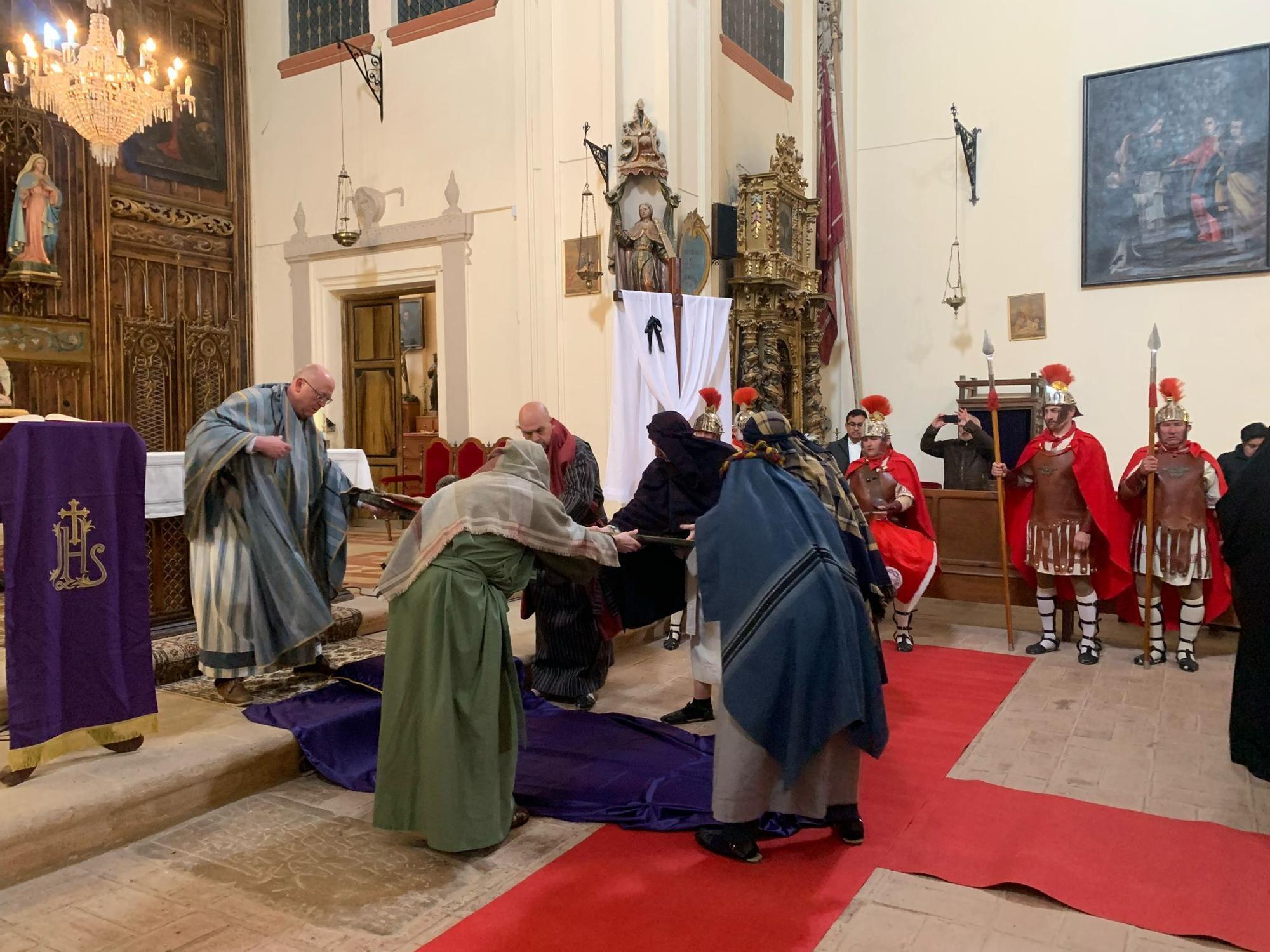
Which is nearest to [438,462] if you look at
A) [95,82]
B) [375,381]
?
[375,381]

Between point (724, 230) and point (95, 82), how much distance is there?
221 inches

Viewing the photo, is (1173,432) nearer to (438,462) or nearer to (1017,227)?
(1017,227)

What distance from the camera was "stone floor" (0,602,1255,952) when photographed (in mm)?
2723

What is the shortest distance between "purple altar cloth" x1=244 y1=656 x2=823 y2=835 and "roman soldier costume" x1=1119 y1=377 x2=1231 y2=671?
3.52m

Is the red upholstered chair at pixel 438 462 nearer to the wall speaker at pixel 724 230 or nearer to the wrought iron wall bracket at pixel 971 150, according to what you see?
the wall speaker at pixel 724 230

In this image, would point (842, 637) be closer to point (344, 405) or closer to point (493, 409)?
point (493, 409)

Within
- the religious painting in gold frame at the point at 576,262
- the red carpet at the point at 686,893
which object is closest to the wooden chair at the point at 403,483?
the religious painting in gold frame at the point at 576,262

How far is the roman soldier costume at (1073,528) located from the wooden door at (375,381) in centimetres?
685

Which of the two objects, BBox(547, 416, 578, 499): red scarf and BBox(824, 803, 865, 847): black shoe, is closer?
BBox(824, 803, 865, 847): black shoe

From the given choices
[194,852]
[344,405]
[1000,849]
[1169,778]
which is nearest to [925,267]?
[344,405]

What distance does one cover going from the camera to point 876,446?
6.71 meters

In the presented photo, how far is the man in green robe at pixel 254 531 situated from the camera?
4152 millimetres

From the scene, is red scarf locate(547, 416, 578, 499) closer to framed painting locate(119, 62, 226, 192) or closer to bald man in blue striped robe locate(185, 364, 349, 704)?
bald man in blue striped robe locate(185, 364, 349, 704)

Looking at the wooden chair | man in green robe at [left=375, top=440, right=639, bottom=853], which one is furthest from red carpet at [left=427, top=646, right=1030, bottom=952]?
the wooden chair
